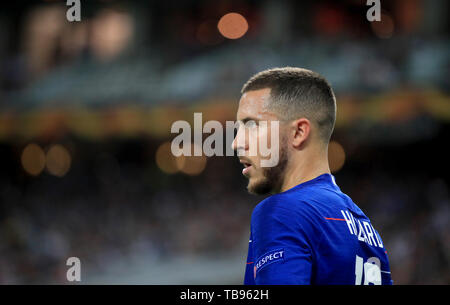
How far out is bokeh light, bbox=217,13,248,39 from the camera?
18.4 m

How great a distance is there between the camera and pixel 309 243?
5.62 feet

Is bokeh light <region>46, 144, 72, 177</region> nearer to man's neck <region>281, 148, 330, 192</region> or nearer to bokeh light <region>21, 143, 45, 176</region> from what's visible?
bokeh light <region>21, 143, 45, 176</region>

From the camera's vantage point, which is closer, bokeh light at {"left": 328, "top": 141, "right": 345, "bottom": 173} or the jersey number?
the jersey number

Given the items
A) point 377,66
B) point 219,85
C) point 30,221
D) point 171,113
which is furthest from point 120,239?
point 377,66

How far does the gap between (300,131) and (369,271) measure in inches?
22.9

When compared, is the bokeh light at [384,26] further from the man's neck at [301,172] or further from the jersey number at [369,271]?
the jersey number at [369,271]

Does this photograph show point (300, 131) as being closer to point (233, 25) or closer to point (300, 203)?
point (300, 203)

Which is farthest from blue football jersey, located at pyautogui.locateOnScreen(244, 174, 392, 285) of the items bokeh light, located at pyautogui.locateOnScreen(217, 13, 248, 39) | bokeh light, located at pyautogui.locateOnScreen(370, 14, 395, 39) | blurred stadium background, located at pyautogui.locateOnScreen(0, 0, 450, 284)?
bokeh light, located at pyautogui.locateOnScreen(217, 13, 248, 39)

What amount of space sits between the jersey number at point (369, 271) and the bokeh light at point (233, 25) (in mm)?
16737

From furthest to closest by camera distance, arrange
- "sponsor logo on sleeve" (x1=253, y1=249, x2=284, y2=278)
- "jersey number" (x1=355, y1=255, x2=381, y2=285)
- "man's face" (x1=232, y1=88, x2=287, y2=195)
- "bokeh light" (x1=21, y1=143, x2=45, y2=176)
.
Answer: "bokeh light" (x1=21, y1=143, x2=45, y2=176) < "man's face" (x1=232, y1=88, x2=287, y2=195) < "jersey number" (x1=355, y1=255, x2=381, y2=285) < "sponsor logo on sleeve" (x1=253, y1=249, x2=284, y2=278)

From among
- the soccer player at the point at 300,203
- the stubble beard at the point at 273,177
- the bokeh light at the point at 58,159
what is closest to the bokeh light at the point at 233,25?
the bokeh light at the point at 58,159

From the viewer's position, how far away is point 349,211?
1932 millimetres

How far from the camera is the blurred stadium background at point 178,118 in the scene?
1127 centimetres
